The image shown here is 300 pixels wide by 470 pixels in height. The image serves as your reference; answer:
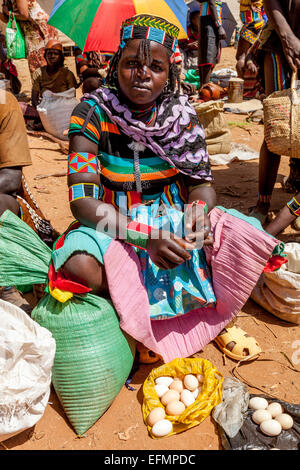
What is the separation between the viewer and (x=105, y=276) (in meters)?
1.84

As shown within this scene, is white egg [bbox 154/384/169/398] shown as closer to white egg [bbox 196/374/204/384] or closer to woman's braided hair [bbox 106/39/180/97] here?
white egg [bbox 196/374/204/384]

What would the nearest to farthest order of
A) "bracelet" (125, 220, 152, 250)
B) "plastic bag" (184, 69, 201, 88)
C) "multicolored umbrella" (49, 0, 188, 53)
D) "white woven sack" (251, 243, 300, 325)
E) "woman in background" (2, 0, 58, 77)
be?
"bracelet" (125, 220, 152, 250)
"white woven sack" (251, 243, 300, 325)
"multicolored umbrella" (49, 0, 188, 53)
"woman in background" (2, 0, 58, 77)
"plastic bag" (184, 69, 201, 88)

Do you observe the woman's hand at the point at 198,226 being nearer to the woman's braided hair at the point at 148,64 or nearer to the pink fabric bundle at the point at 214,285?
the pink fabric bundle at the point at 214,285

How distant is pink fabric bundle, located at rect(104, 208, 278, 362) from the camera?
1.82m

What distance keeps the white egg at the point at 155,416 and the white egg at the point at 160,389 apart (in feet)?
0.28

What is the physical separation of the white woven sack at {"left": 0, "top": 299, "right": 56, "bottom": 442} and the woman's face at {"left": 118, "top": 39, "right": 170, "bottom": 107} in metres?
1.09

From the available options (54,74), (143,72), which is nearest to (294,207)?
(143,72)

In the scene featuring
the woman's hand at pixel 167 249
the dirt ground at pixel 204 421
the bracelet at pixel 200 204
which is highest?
the bracelet at pixel 200 204

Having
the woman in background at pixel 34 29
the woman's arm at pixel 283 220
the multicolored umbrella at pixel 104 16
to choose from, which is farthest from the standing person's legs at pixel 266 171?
the woman in background at pixel 34 29

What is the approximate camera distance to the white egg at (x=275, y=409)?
Answer: 1705 millimetres

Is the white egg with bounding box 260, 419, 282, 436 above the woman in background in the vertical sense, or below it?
below

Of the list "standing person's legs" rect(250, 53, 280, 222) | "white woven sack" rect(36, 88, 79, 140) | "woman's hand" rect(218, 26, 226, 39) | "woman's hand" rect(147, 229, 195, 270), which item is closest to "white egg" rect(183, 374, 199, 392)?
"woman's hand" rect(147, 229, 195, 270)

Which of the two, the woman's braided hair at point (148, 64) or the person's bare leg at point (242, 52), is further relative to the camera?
the person's bare leg at point (242, 52)
